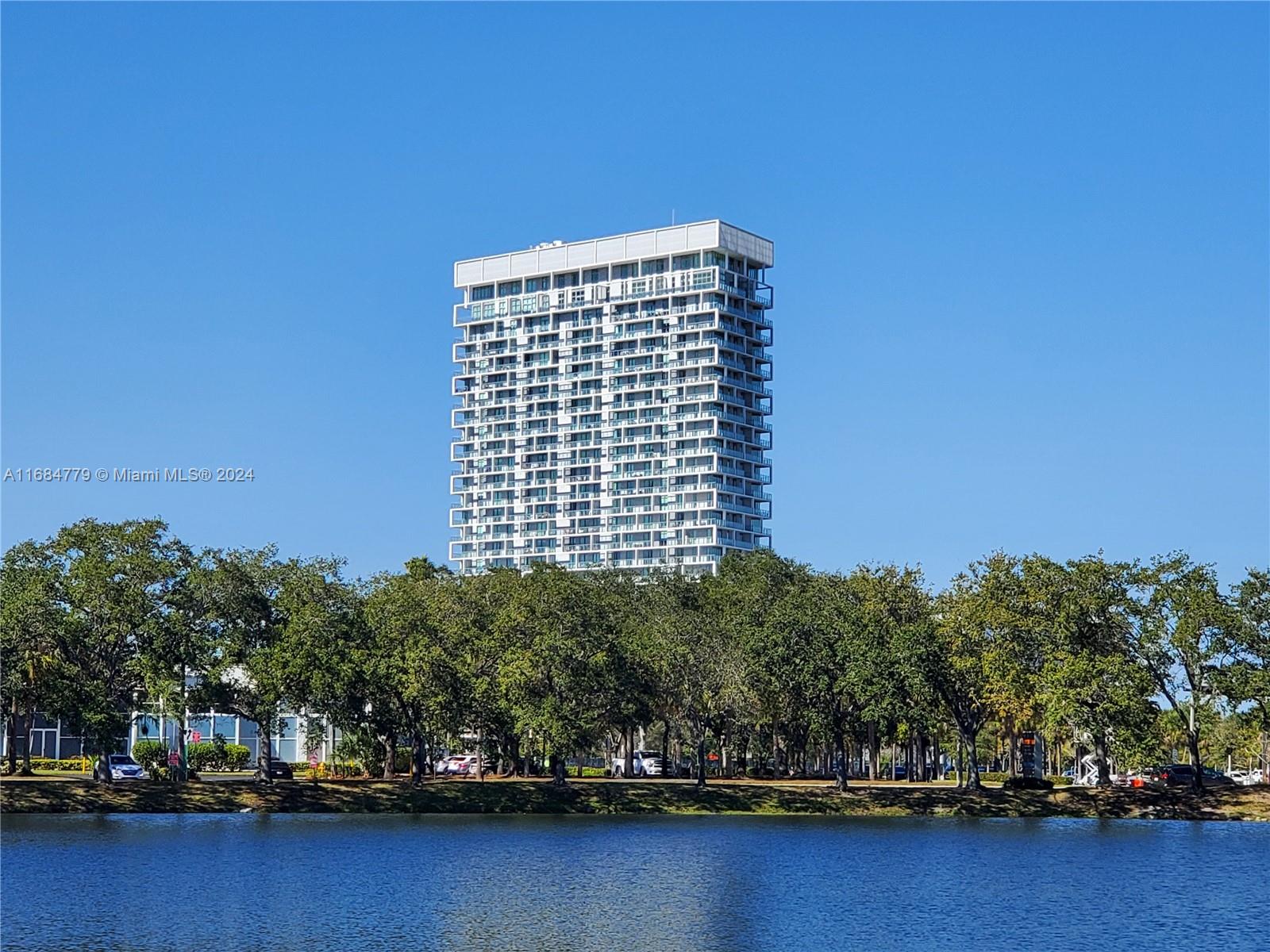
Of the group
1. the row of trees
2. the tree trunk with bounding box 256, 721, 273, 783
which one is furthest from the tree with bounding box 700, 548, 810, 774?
the tree trunk with bounding box 256, 721, 273, 783

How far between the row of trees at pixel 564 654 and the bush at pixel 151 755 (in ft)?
28.1

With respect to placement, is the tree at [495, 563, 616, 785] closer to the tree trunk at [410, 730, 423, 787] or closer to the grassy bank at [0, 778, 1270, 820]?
the grassy bank at [0, 778, 1270, 820]

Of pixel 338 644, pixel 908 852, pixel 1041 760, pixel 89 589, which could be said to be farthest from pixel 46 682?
pixel 1041 760

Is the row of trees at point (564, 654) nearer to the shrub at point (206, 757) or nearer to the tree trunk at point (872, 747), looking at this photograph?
the tree trunk at point (872, 747)

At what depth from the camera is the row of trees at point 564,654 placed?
98938 millimetres

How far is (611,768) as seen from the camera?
491 feet

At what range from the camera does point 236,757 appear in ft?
457

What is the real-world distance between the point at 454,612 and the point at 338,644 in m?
12.3

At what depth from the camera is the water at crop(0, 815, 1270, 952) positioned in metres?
53.2

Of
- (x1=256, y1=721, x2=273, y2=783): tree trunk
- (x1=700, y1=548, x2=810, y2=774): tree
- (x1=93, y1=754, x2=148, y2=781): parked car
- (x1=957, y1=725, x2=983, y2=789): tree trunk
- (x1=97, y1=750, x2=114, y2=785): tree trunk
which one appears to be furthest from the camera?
(x1=700, y1=548, x2=810, y2=774): tree

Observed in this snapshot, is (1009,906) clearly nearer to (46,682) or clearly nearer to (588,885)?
(588,885)

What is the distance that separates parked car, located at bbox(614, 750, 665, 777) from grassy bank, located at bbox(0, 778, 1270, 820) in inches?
1230

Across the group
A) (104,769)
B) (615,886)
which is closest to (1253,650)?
(615,886)

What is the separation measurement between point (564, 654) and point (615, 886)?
135 feet
